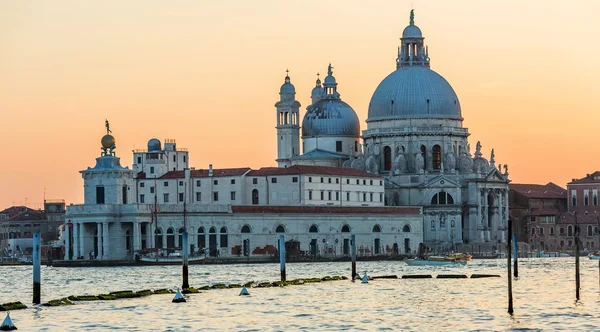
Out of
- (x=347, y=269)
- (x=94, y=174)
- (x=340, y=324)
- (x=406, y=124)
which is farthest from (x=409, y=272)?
(x=406, y=124)

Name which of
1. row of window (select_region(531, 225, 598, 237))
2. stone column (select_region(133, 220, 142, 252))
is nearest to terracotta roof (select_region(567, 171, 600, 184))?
row of window (select_region(531, 225, 598, 237))

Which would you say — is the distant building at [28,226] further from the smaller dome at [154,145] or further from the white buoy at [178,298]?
the white buoy at [178,298]

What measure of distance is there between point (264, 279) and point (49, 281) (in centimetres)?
1260

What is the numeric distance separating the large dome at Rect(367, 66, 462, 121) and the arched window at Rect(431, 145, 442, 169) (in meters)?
3.22

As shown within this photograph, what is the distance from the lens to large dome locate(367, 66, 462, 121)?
15612 centimetres

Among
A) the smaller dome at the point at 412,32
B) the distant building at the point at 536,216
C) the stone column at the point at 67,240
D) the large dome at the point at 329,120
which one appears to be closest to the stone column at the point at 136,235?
the stone column at the point at 67,240

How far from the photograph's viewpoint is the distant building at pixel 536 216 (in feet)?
556

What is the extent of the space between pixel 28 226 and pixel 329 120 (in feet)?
111

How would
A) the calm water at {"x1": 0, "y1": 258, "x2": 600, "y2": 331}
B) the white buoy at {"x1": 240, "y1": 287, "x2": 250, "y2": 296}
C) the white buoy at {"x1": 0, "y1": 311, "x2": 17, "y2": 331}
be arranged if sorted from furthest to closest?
1. the white buoy at {"x1": 240, "y1": 287, "x2": 250, "y2": 296}
2. the calm water at {"x1": 0, "y1": 258, "x2": 600, "y2": 331}
3. the white buoy at {"x1": 0, "y1": 311, "x2": 17, "y2": 331}

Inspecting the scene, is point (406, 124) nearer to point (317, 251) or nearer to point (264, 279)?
point (317, 251)

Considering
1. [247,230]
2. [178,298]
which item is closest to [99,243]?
[247,230]

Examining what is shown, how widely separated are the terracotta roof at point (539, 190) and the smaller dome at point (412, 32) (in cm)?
2525

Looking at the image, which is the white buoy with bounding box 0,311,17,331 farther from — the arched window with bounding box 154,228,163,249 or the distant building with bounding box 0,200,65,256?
the distant building with bounding box 0,200,65,256

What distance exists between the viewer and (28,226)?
171000mm
